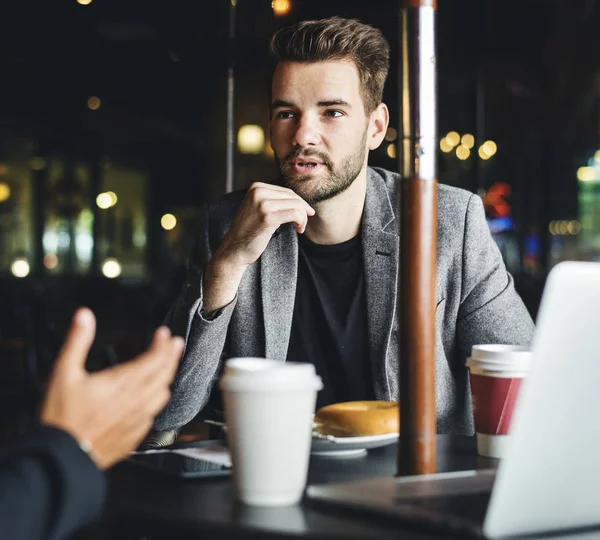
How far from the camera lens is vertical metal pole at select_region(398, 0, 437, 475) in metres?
1.19

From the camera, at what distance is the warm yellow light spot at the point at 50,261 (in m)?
13.9

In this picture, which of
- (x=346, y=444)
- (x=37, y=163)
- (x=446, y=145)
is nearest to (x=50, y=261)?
(x=37, y=163)

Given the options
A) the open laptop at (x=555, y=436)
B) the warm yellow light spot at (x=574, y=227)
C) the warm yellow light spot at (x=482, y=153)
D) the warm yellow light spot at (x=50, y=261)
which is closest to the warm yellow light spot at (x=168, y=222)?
the warm yellow light spot at (x=50, y=261)

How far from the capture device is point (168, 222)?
1775 centimetres

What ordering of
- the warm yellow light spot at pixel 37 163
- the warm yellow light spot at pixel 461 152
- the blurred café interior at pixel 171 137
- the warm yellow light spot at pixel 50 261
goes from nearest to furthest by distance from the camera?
the blurred café interior at pixel 171 137 < the warm yellow light spot at pixel 37 163 < the warm yellow light spot at pixel 50 261 < the warm yellow light spot at pixel 461 152

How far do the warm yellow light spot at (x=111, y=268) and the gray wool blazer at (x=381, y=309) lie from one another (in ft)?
43.0

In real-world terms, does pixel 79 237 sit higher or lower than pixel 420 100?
higher

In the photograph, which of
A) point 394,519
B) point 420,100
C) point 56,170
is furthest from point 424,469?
point 56,170

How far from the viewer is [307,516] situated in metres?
1.04

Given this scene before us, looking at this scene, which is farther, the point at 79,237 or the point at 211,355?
the point at 79,237

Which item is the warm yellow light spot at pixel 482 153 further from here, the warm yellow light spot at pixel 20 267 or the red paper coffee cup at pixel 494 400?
the red paper coffee cup at pixel 494 400

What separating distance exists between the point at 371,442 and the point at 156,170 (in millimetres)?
15946

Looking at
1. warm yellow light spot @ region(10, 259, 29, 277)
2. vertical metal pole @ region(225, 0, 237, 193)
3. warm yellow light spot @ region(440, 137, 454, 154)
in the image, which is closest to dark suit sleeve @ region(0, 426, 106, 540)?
vertical metal pole @ region(225, 0, 237, 193)

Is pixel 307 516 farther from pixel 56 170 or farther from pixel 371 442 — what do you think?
pixel 56 170
